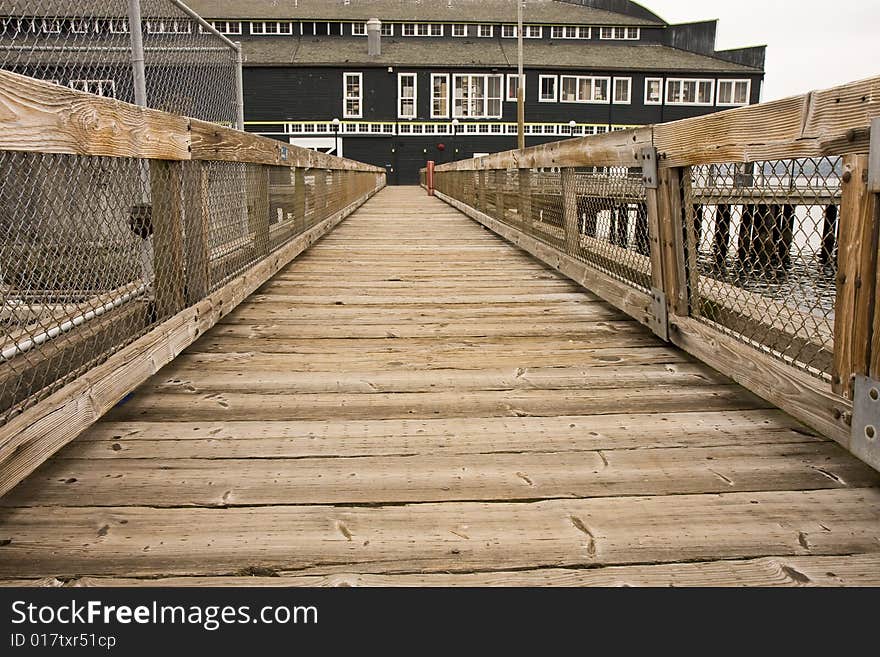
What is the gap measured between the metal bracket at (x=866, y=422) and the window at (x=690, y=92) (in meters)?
37.8

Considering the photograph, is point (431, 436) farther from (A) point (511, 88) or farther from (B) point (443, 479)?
(A) point (511, 88)

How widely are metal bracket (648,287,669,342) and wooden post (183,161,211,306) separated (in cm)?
234

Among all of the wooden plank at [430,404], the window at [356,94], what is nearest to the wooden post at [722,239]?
the wooden plank at [430,404]

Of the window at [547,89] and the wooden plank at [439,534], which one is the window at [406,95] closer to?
the window at [547,89]

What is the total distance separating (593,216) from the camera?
5.63 m

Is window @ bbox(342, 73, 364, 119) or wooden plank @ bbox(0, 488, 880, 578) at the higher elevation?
window @ bbox(342, 73, 364, 119)

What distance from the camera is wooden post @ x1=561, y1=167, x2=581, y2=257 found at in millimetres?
5546

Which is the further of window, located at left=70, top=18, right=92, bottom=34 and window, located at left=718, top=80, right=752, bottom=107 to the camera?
window, located at left=718, top=80, right=752, bottom=107

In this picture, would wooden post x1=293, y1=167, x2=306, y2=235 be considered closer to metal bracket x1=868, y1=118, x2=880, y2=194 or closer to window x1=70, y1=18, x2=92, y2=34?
window x1=70, y1=18, x2=92, y2=34

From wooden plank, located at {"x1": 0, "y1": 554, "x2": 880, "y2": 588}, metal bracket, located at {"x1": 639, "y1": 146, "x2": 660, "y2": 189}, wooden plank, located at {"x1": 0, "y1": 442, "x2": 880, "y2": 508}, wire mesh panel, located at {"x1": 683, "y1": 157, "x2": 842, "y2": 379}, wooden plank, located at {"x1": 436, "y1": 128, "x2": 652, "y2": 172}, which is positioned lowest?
wooden plank, located at {"x1": 0, "y1": 554, "x2": 880, "y2": 588}

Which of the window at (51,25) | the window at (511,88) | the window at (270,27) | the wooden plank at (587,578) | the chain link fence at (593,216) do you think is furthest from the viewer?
the window at (270,27)

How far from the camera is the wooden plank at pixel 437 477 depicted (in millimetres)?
2139

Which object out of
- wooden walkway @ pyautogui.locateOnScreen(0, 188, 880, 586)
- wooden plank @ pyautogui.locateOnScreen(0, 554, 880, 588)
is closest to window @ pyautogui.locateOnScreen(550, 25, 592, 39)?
wooden walkway @ pyautogui.locateOnScreen(0, 188, 880, 586)
